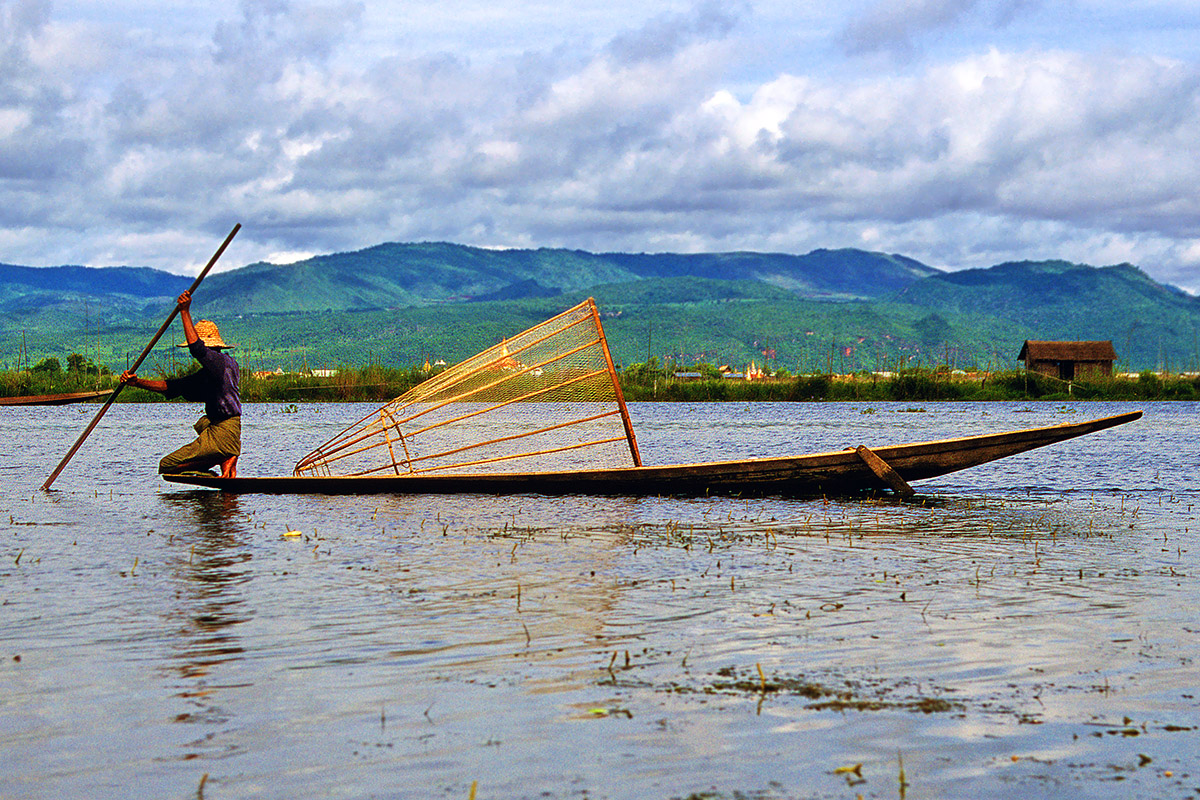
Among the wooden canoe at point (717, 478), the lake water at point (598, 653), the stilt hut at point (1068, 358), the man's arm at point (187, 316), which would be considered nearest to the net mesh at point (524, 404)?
the wooden canoe at point (717, 478)

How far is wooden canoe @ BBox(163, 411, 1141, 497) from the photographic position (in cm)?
1614

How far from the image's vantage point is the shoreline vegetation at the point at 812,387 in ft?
215

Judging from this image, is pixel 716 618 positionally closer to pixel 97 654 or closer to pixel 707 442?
pixel 97 654

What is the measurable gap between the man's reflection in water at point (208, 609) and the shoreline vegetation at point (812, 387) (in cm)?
4926

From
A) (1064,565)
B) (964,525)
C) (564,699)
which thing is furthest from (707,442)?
(564,699)

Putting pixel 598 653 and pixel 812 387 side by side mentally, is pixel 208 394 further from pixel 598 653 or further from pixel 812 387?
pixel 812 387

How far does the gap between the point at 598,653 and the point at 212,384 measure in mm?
9646

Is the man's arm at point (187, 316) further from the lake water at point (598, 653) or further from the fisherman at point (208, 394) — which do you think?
the lake water at point (598, 653)

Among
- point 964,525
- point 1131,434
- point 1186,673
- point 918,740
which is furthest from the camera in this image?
point 1131,434

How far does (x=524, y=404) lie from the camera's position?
1808cm

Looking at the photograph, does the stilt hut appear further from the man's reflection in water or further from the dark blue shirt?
the man's reflection in water

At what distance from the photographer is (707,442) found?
108 feet

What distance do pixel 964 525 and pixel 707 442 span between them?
61.2ft

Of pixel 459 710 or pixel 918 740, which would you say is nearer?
pixel 918 740
